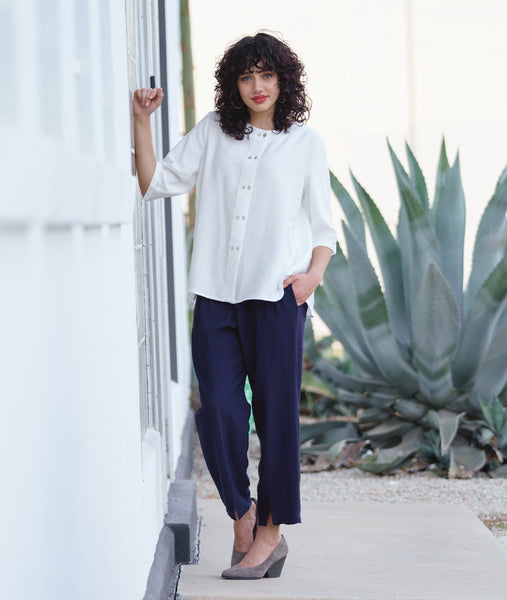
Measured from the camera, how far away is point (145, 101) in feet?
7.10

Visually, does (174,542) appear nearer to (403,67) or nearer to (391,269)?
(391,269)

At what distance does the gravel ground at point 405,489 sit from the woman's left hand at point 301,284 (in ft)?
4.89

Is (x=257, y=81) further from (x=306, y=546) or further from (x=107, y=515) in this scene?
(x=306, y=546)

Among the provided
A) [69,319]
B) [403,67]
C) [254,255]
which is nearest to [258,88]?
[254,255]

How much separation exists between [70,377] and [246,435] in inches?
42.8

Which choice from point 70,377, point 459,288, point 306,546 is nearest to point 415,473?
point 459,288

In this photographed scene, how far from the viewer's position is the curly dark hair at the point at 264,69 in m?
2.29

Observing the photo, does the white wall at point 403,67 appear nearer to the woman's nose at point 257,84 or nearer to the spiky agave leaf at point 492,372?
the spiky agave leaf at point 492,372

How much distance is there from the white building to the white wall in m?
4.99

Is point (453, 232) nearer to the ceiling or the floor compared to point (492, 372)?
nearer to the ceiling

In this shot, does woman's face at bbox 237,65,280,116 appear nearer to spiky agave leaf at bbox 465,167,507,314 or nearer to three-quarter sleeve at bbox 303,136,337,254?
three-quarter sleeve at bbox 303,136,337,254

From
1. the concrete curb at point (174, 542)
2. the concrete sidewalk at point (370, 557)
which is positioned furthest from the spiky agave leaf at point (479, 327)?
the concrete curb at point (174, 542)

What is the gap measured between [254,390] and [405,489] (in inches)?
66.5

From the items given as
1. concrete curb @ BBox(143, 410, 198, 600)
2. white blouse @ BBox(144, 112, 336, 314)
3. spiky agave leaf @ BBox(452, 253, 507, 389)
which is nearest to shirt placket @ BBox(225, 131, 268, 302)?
white blouse @ BBox(144, 112, 336, 314)
